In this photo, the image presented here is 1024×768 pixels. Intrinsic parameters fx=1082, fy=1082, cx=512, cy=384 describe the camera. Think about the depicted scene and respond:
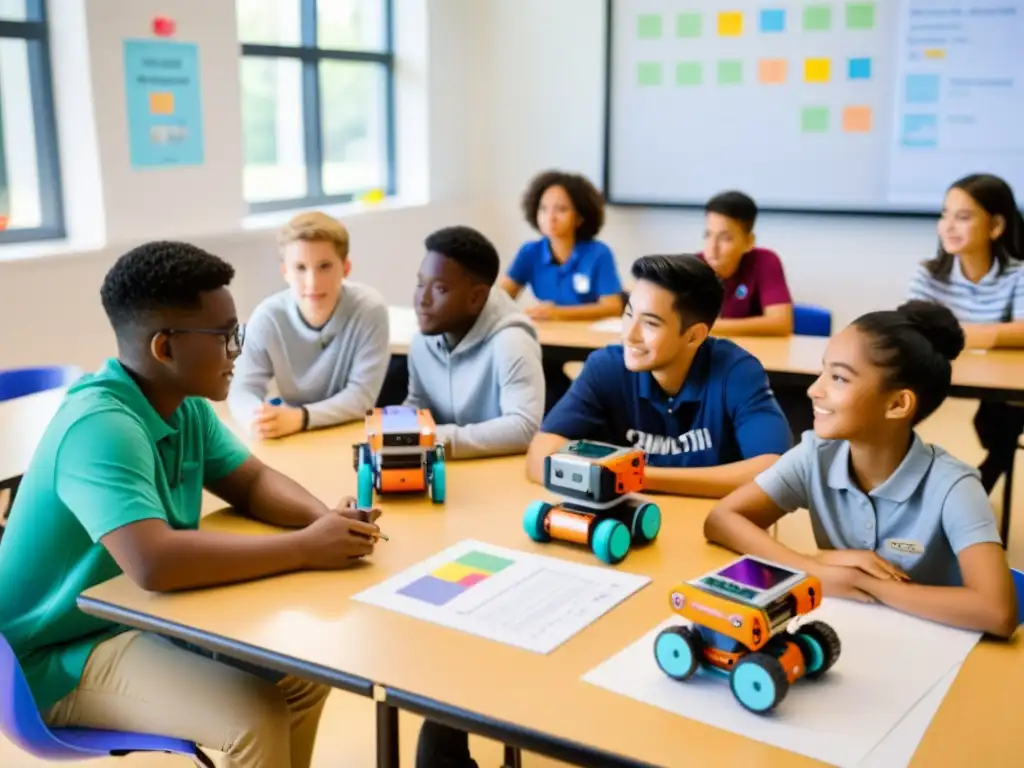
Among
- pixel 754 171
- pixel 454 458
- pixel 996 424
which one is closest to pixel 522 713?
pixel 454 458

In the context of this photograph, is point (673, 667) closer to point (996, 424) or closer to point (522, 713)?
point (522, 713)

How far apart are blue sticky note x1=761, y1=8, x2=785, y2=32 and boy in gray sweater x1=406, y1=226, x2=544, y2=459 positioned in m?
3.41

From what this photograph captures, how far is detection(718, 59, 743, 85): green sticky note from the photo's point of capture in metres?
5.56

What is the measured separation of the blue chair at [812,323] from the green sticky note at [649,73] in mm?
2215

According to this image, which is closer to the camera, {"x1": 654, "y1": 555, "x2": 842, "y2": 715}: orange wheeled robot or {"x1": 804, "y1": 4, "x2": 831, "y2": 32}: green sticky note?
{"x1": 654, "y1": 555, "x2": 842, "y2": 715}: orange wheeled robot

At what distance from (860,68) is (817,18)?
0.33m

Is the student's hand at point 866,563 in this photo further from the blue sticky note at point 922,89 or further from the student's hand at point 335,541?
the blue sticky note at point 922,89

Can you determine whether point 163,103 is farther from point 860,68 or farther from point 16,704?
point 860,68

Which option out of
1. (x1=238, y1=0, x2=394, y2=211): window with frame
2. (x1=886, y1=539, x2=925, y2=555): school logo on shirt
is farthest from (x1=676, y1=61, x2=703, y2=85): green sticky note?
(x1=886, y1=539, x2=925, y2=555): school logo on shirt

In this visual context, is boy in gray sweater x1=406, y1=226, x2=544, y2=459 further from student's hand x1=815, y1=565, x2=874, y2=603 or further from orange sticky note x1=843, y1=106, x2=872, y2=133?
orange sticky note x1=843, y1=106, x2=872, y2=133

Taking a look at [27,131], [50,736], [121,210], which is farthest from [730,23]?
[50,736]

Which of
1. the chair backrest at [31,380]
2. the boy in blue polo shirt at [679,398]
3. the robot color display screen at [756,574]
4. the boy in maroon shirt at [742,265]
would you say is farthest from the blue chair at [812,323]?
the robot color display screen at [756,574]

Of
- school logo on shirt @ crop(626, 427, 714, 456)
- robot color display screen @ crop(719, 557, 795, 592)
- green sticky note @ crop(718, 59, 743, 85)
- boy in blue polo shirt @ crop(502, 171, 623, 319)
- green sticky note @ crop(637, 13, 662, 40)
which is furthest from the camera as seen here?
green sticky note @ crop(637, 13, 662, 40)

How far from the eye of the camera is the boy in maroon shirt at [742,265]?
395 cm
